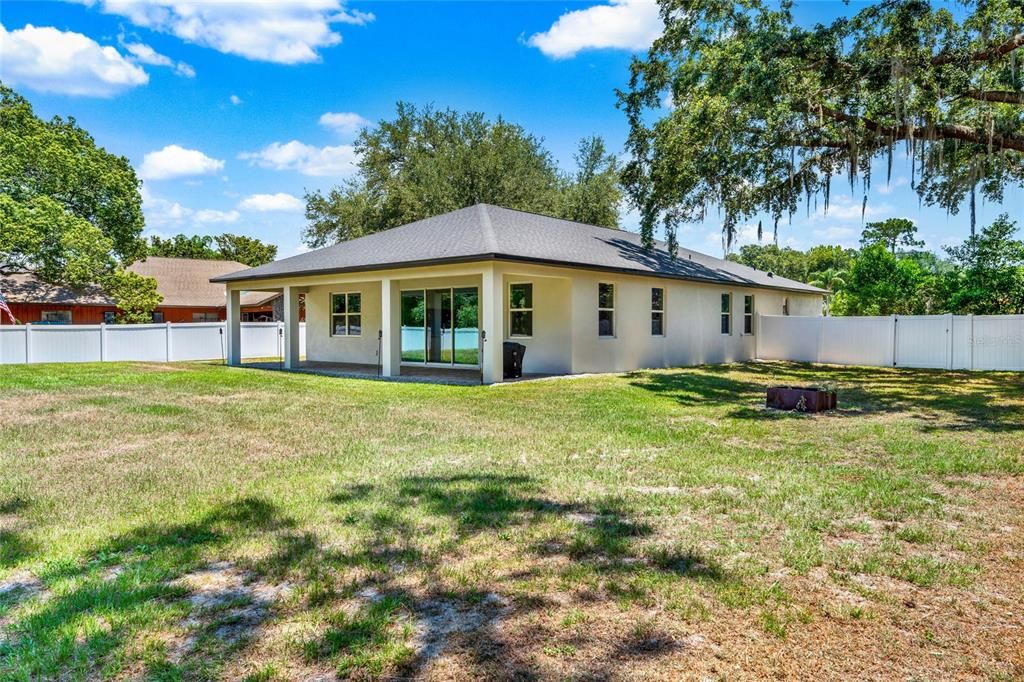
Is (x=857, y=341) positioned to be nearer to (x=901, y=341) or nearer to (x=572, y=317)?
(x=901, y=341)

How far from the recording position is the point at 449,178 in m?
30.5

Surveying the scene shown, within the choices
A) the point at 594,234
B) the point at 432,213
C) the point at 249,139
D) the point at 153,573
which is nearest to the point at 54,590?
the point at 153,573

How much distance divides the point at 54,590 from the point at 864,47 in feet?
50.5

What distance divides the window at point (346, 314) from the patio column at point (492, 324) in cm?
720

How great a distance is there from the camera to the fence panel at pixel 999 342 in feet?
56.5

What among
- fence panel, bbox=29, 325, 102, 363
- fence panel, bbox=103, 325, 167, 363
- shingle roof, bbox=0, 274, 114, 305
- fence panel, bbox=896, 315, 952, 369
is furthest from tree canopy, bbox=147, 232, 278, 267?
fence panel, bbox=896, 315, 952, 369

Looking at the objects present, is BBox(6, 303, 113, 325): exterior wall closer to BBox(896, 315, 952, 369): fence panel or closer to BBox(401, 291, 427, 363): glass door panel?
BBox(401, 291, 427, 363): glass door panel

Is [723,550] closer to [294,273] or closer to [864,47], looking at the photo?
[864,47]

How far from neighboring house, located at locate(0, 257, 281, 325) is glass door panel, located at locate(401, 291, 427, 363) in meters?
15.3

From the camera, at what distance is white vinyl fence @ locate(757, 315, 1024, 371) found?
17.5 metres

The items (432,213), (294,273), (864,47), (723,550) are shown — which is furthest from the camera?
(432,213)

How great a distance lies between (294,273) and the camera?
16.5 m

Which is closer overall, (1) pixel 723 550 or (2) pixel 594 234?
(1) pixel 723 550

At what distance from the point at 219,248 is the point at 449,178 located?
3479 centimetres
